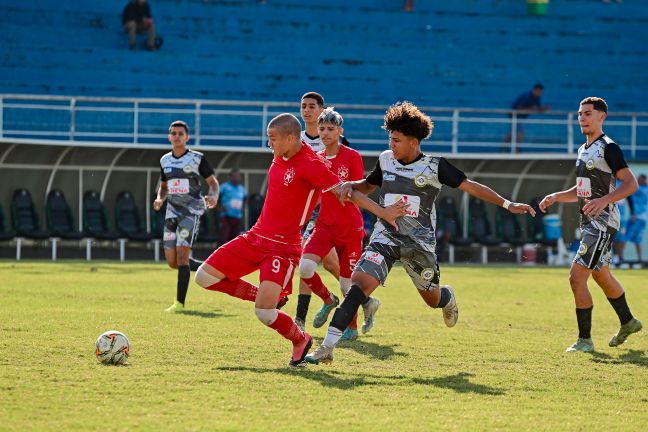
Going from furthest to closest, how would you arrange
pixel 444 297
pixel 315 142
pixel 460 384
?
pixel 315 142 → pixel 444 297 → pixel 460 384

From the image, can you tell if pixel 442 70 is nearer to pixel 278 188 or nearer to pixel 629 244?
pixel 629 244

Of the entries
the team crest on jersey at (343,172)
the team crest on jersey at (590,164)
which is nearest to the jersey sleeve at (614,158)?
the team crest on jersey at (590,164)

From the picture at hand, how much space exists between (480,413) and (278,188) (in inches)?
103

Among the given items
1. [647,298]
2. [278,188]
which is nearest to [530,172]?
[647,298]

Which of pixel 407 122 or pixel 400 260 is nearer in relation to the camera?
pixel 407 122

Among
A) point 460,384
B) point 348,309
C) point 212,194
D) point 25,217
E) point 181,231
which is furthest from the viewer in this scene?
point 25,217

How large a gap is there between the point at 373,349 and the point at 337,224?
1358mm

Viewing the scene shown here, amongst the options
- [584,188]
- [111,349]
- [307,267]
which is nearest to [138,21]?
[307,267]

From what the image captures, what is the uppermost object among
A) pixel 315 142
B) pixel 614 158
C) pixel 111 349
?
pixel 315 142

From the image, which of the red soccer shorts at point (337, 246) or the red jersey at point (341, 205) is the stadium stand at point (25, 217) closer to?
the red soccer shorts at point (337, 246)

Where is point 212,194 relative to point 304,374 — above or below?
above

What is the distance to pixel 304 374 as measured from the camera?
309 inches

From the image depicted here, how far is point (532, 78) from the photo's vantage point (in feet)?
105

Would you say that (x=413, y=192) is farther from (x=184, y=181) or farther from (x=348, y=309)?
(x=184, y=181)
